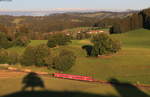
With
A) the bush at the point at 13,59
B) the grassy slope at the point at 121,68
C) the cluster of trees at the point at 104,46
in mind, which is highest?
the cluster of trees at the point at 104,46

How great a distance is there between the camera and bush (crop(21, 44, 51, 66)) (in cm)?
3922

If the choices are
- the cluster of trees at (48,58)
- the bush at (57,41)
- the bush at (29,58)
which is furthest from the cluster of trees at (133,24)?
the bush at (29,58)

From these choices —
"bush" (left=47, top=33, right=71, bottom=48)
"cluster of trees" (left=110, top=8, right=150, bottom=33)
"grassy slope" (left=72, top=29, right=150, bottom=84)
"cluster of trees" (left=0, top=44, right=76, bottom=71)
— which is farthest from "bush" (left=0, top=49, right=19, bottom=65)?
"cluster of trees" (left=110, top=8, right=150, bottom=33)

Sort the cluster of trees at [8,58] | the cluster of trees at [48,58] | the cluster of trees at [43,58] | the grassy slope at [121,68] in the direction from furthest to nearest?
the cluster of trees at [8,58]
the cluster of trees at [43,58]
the cluster of trees at [48,58]
the grassy slope at [121,68]

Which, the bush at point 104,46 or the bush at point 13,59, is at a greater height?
the bush at point 104,46

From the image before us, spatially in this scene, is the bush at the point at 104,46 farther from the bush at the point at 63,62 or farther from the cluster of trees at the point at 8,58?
the cluster of trees at the point at 8,58

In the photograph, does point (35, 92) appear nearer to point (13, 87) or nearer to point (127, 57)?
point (13, 87)

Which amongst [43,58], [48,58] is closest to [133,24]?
[43,58]

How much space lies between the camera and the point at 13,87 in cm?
1906

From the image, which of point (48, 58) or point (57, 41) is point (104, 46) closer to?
point (48, 58)

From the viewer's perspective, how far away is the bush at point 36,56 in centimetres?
3922

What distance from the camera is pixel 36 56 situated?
39812mm

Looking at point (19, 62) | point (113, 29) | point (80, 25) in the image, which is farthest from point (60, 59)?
point (80, 25)

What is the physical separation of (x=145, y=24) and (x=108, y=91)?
8216cm
